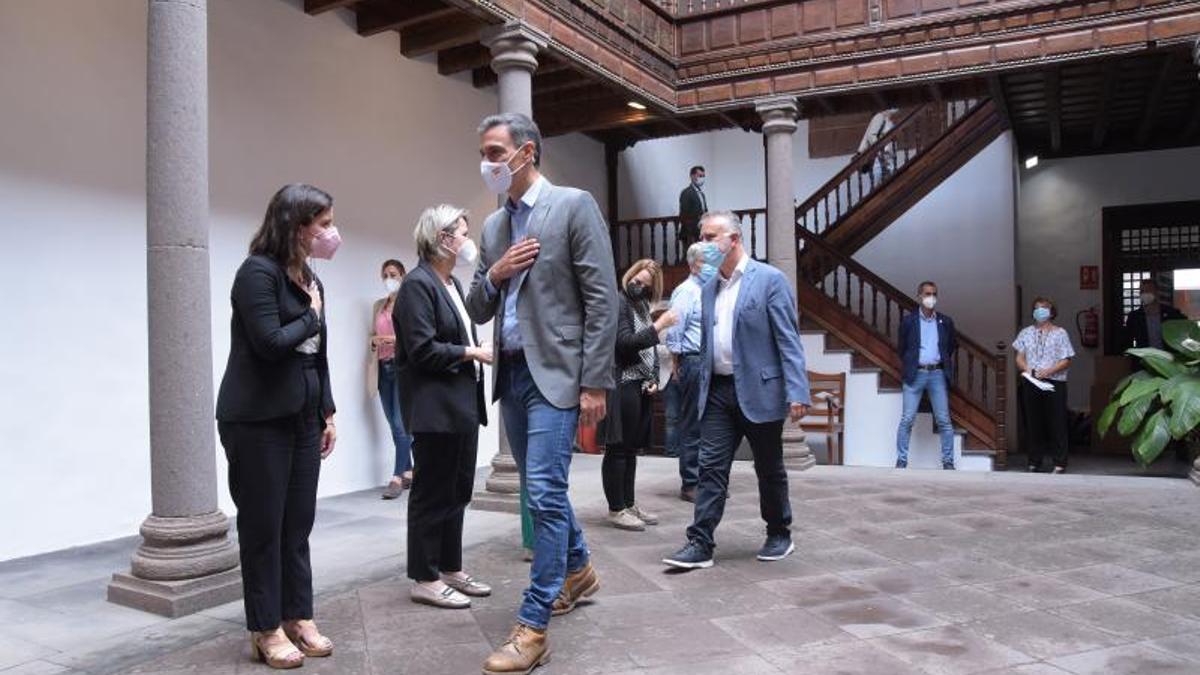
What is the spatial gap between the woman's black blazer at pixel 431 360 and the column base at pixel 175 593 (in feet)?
3.86

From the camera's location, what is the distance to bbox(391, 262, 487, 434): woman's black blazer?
3.68 meters

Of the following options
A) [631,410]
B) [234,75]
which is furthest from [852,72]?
[234,75]

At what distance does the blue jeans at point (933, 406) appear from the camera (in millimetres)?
9125

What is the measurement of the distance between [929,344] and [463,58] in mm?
5345

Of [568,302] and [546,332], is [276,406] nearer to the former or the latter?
[546,332]

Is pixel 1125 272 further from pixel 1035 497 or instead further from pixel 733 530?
pixel 733 530

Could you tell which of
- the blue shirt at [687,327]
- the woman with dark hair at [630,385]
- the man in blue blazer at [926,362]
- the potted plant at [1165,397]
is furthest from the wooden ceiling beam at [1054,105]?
the woman with dark hair at [630,385]

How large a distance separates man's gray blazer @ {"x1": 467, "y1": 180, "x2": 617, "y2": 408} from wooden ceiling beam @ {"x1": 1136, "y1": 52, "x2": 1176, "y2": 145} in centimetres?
744

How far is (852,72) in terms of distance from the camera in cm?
843

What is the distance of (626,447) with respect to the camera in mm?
5402

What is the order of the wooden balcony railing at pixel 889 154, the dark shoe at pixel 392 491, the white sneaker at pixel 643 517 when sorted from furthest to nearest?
the wooden balcony railing at pixel 889 154 < the dark shoe at pixel 392 491 < the white sneaker at pixel 643 517

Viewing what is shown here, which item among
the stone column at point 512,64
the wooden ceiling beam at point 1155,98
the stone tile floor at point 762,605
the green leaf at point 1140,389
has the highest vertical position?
the wooden ceiling beam at point 1155,98

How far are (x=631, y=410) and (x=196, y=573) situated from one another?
2.44 meters

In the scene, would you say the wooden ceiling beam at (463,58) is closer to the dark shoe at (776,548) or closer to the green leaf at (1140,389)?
the dark shoe at (776,548)
